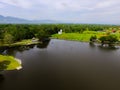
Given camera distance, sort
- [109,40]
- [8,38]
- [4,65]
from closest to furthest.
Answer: [4,65] → [8,38] → [109,40]

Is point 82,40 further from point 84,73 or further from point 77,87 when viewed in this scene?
point 77,87

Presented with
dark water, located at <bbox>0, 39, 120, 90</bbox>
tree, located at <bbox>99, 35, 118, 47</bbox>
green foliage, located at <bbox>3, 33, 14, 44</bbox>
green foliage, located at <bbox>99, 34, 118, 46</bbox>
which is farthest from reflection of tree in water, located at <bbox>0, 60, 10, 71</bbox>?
green foliage, located at <bbox>99, 34, 118, 46</bbox>

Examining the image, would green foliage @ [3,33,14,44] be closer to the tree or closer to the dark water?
the dark water

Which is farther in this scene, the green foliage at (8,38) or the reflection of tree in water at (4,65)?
the green foliage at (8,38)

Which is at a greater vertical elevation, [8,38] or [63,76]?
[8,38]

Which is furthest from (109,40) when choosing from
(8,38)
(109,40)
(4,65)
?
(4,65)

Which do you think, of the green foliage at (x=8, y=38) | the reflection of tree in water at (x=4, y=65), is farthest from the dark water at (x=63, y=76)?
the green foliage at (x=8, y=38)

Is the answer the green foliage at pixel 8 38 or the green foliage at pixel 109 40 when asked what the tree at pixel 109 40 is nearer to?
the green foliage at pixel 109 40

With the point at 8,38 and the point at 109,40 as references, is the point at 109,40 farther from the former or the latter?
the point at 8,38

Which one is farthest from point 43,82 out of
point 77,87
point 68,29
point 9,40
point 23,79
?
point 68,29

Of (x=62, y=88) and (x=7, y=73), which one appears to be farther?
(x=7, y=73)

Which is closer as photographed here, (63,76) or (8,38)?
(63,76)
